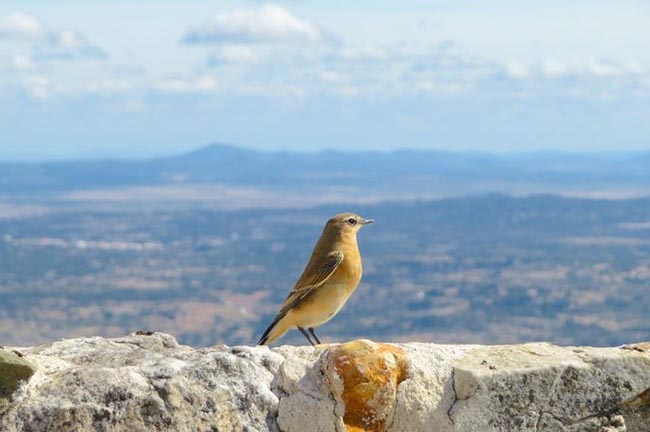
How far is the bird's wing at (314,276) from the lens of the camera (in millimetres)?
10750

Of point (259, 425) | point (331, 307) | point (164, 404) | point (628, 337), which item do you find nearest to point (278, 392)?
point (259, 425)

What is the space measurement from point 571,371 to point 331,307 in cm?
382

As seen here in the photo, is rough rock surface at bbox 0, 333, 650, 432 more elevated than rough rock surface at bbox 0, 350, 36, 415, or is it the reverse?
rough rock surface at bbox 0, 350, 36, 415

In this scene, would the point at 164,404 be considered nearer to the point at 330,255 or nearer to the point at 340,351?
the point at 340,351

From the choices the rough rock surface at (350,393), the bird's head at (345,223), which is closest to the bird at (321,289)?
the bird's head at (345,223)

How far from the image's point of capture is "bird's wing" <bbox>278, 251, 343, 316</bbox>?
10750mm

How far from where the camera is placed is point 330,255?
Result: 10.9 metres

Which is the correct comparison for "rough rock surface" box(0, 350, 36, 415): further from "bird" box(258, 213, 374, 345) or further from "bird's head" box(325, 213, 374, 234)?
"bird's head" box(325, 213, 374, 234)

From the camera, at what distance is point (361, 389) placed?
284 inches

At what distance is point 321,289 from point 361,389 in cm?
359

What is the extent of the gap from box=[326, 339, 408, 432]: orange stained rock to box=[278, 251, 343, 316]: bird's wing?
341 cm

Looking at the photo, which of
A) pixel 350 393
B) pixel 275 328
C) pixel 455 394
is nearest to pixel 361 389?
pixel 350 393

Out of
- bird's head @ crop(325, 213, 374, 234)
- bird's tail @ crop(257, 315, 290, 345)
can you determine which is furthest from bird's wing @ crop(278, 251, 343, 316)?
bird's head @ crop(325, 213, 374, 234)

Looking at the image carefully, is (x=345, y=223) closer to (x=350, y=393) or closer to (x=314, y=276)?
(x=314, y=276)
